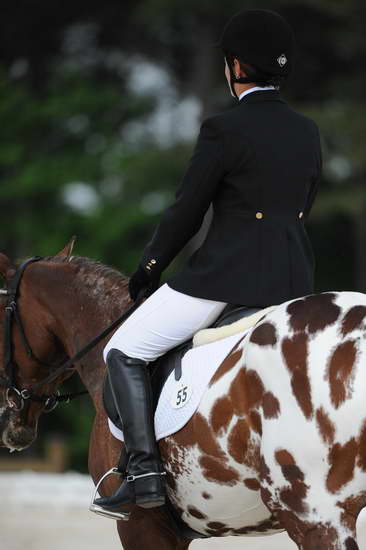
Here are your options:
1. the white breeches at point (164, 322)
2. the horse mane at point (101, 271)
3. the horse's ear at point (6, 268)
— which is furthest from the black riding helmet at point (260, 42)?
the horse's ear at point (6, 268)

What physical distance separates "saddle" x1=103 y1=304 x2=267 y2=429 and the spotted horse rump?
0.19 m

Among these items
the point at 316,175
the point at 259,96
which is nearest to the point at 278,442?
Result: the point at 316,175

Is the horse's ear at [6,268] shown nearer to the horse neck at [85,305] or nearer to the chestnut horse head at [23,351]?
the chestnut horse head at [23,351]

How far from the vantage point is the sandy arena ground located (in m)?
6.94

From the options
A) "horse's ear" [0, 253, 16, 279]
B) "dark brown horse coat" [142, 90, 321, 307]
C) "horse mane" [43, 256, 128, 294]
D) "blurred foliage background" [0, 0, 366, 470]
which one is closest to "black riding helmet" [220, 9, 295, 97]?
"dark brown horse coat" [142, 90, 321, 307]

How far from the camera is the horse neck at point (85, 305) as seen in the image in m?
4.18

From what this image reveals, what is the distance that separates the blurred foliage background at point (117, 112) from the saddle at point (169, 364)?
1233 cm

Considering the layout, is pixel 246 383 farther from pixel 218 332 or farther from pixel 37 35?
pixel 37 35

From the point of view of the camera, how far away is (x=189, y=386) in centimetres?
344

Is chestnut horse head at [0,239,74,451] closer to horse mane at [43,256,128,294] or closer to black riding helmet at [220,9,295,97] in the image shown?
horse mane at [43,256,128,294]

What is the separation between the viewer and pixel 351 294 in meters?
3.16

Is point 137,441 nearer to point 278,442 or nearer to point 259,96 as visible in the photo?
point 278,442

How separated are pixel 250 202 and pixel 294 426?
88cm

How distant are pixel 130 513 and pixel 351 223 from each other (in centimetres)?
1492
